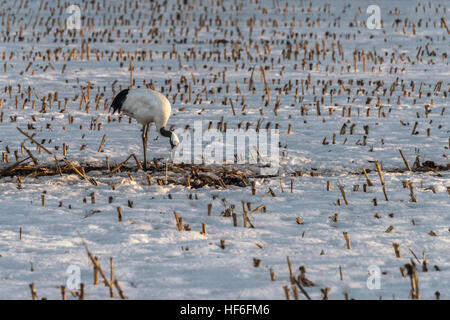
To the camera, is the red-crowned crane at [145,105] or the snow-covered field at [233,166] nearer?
the snow-covered field at [233,166]

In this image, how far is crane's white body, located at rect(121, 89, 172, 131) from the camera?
6.59 meters

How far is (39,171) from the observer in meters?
6.62

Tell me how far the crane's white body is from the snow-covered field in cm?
69

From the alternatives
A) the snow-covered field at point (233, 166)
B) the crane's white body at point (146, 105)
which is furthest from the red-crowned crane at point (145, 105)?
the snow-covered field at point (233, 166)

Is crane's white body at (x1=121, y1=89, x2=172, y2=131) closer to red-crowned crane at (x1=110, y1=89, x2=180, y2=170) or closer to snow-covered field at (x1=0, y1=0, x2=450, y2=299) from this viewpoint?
red-crowned crane at (x1=110, y1=89, x2=180, y2=170)

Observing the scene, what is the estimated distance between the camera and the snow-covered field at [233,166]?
13.4ft

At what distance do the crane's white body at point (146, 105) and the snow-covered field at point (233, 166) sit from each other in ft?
2.27

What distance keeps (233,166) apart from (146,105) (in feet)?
4.42

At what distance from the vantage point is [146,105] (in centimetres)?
664

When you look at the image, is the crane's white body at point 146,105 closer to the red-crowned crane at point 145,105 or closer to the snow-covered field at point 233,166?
the red-crowned crane at point 145,105

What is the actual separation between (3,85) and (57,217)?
25.2ft

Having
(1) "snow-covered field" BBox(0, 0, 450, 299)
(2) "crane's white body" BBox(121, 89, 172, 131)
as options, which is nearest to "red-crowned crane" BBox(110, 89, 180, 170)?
(2) "crane's white body" BBox(121, 89, 172, 131)
